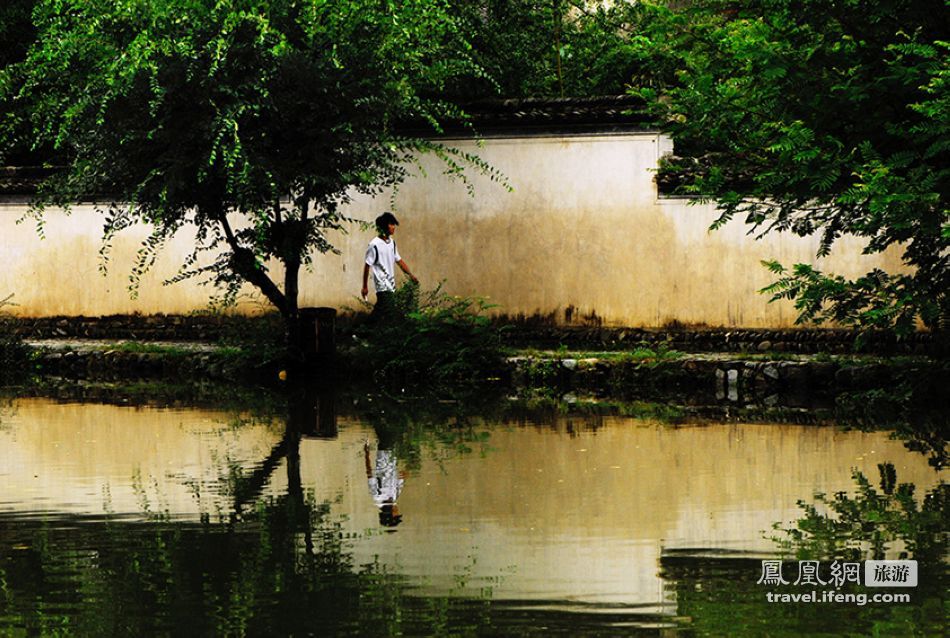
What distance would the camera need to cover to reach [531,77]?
75.6 feet

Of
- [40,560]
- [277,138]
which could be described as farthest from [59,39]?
[40,560]

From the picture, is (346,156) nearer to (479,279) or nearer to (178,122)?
Answer: (178,122)

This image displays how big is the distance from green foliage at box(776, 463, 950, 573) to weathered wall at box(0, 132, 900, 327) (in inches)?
381

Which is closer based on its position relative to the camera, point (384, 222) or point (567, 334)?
point (384, 222)

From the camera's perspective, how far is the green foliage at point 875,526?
302 inches

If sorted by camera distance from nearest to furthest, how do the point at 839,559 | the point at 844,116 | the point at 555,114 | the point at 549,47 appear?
the point at 839,559 < the point at 844,116 < the point at 555,114 < the point at 549,47

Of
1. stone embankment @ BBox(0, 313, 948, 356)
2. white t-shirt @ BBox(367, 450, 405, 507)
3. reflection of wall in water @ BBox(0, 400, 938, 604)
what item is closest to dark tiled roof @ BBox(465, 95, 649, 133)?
stone embankment @ BBox(0, 313, 948, 356)

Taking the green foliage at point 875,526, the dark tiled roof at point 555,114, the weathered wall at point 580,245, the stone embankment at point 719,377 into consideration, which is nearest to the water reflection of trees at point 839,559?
the green foliage at point 875,526

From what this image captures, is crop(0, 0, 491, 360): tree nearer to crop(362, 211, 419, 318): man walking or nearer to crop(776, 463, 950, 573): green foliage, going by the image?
crop(362, 211, 419, 318): man walking

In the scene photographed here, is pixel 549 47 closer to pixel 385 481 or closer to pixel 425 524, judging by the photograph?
pixel 385 481

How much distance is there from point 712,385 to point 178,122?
721 cm

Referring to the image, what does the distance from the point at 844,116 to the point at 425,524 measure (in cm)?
765

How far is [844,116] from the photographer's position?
14242mm

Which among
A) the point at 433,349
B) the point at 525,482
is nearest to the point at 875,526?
the point at 525,482
